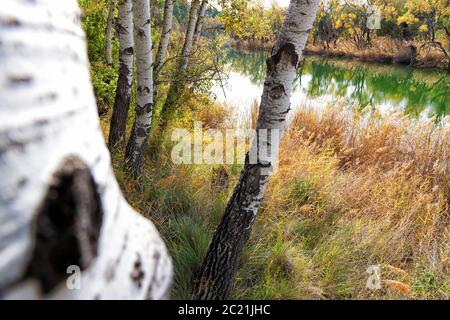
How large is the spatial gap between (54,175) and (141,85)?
117 inches

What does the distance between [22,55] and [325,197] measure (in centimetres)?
360

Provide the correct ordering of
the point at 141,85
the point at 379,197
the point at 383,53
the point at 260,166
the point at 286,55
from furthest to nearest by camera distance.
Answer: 1. the point at 383,53
2. the point at 379,197
3. the point at 141,85
4. the point at 260,166
5. the point at 286,55

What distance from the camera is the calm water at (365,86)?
462 inches

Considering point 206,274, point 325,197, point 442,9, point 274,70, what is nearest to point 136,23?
point 274,70

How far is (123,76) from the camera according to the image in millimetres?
3652

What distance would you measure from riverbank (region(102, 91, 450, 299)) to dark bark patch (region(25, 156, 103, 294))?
1818mm

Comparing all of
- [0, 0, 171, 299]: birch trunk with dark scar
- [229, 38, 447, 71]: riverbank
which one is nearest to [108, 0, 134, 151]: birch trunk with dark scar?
[0, 0, 171, 299]: birch trunk with dark scar

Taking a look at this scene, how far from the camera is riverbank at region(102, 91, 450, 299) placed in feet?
8.22

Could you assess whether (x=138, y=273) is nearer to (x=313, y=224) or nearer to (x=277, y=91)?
(x=277, y=91)

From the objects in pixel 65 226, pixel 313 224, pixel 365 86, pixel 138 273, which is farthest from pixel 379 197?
pixel 365 86

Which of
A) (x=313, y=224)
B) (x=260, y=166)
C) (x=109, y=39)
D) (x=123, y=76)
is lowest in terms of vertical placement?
(x=313, y=224)

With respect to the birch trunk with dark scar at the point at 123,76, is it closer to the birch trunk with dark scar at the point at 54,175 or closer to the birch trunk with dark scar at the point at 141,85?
the birch trunk with dark scar at the point at 141,85

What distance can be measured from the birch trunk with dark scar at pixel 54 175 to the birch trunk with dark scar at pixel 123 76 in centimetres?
317

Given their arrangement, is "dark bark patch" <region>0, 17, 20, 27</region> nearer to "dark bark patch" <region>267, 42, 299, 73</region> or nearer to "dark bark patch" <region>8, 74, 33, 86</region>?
"dark bark patch" <region>8, 74, 33, 86</region>
